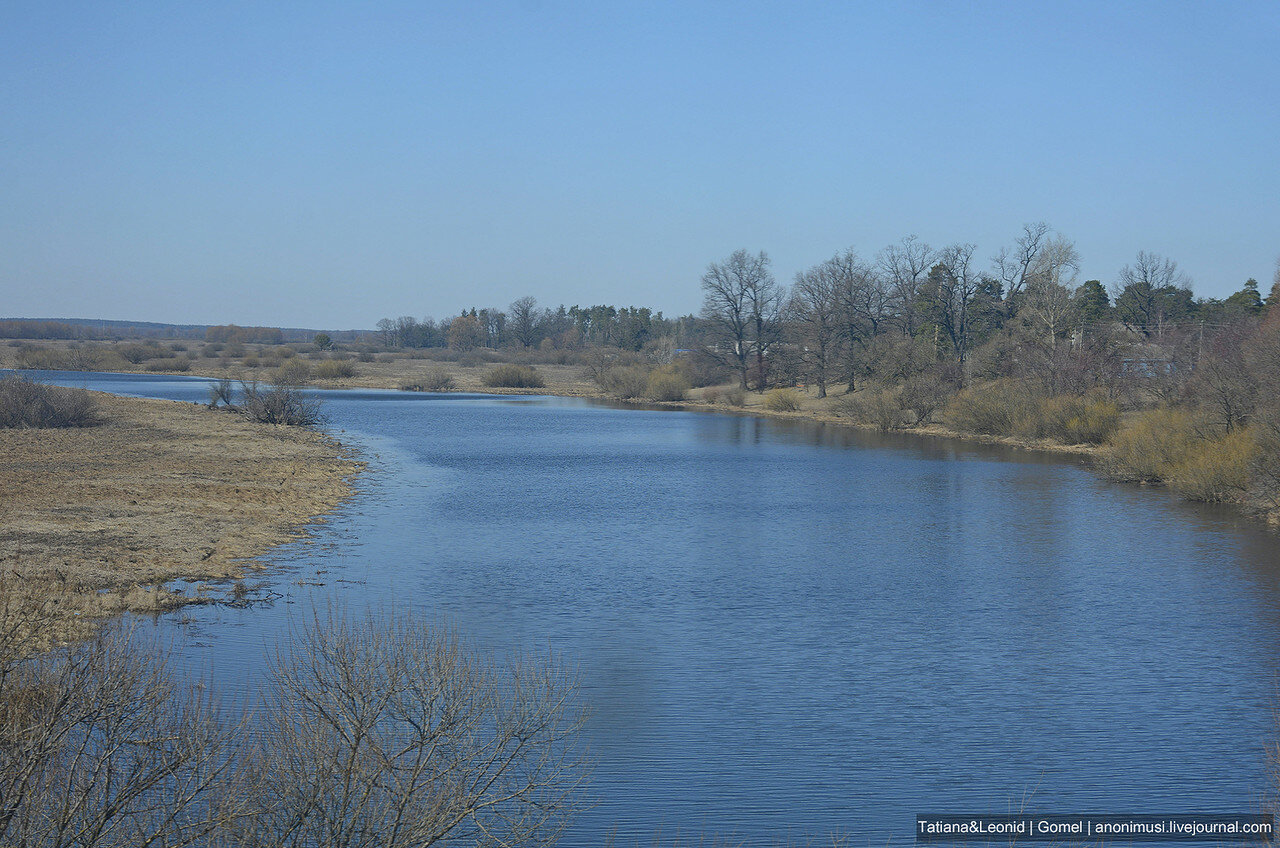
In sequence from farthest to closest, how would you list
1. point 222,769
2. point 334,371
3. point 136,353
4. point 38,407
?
point 136,353 < point 334,371 < point 38,407 < point 222,769

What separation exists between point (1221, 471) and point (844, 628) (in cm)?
1860

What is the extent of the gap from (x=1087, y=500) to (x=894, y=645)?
18.0m

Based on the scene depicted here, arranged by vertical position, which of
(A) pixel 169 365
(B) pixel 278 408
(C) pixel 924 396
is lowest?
(B) pixel 278 408

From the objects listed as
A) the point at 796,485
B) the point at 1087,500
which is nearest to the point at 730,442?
the point at 796,485

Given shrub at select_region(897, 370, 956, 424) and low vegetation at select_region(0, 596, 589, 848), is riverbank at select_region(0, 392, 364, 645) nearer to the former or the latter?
low vegetation at select_region(0, 596, 589, 848)

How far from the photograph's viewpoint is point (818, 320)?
251 feet

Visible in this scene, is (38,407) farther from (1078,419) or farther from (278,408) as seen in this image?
(1078,419)

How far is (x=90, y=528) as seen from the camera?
1972cm

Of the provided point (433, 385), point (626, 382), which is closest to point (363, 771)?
point (626, 382)

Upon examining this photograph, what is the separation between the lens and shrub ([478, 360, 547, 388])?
102312 mm

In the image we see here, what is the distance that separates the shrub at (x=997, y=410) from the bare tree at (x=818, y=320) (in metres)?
20.5

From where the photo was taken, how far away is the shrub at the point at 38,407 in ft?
129

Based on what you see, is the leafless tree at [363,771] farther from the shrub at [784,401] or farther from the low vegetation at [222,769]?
the shrub at [784,401]

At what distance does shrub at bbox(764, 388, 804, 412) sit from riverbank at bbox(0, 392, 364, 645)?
3777 cm
